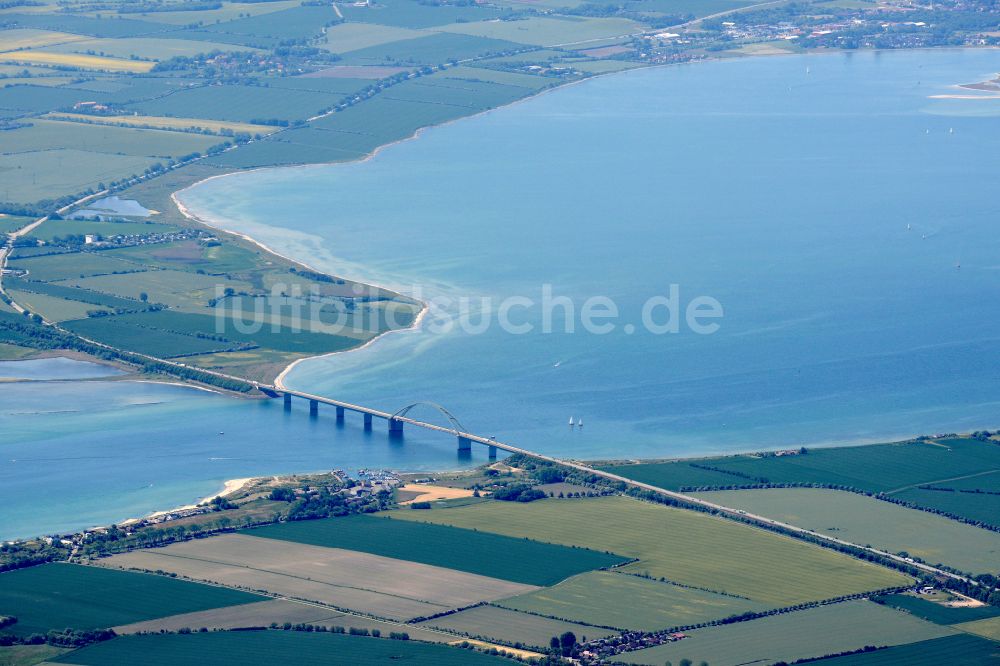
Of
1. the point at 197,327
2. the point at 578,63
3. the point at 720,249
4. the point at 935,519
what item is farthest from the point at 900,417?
the point at 578,63

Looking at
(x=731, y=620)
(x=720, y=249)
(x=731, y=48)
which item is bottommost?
(x=731, y=620)

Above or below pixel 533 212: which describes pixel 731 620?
below

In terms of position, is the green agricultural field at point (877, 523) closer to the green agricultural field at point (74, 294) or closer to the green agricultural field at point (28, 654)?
the green agricultural field at point (28, 654)

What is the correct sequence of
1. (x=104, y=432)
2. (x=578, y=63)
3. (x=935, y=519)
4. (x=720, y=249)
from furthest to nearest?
(x=578, y=63) → (x=720, y=249) → (x=104, y=432) → (x=935, y=519)

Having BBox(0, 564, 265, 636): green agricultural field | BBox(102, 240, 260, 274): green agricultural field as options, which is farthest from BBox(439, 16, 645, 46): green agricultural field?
BBox(0, 564, 265, 636): green agricultural field

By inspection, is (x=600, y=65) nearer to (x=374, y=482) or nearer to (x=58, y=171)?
(x=58, y=171)

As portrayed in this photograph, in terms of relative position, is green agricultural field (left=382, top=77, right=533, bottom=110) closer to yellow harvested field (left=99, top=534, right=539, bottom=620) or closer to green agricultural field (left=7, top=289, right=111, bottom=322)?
green agricultural field (left=7, top=289, right=111, bottom=322)

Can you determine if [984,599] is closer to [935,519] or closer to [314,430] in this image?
[935,519]
